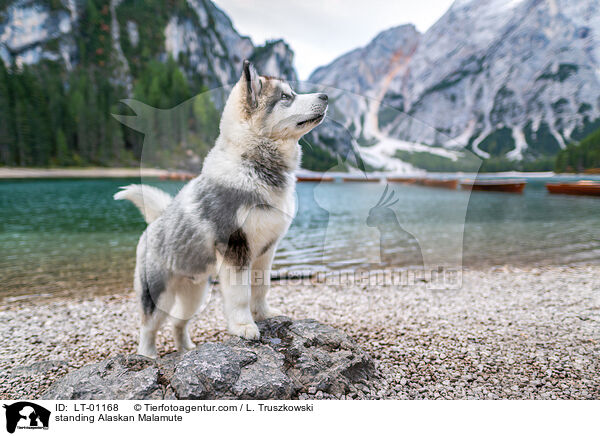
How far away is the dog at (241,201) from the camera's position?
6.02ft

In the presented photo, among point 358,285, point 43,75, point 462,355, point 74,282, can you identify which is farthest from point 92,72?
point 462,355

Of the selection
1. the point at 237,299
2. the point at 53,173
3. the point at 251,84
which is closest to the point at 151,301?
the point at 237,299

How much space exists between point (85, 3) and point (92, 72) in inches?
276

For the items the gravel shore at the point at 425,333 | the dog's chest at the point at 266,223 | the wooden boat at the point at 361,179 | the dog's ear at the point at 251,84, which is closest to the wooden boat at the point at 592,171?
the gravel shore at the point at 425,333

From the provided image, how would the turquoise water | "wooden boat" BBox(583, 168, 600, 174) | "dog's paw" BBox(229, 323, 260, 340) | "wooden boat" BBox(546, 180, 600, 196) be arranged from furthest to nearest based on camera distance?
"wooden boat" BBox(546, 180, 600, 196) → "wooden boat" BBox(583, 168, 600, 174) → the turquoise water → "dog's paw" BBox(229, 323, 260, 340)

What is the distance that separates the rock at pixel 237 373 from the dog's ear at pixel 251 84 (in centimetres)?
144

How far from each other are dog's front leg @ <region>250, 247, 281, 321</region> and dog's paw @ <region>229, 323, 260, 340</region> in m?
0.31

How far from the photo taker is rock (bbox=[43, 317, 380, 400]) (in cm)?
176

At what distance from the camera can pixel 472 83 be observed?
10.8 metres

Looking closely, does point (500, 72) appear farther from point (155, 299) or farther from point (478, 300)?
point (155, 299)

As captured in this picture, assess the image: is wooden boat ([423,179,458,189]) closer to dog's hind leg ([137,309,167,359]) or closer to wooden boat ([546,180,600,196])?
dog's hind leg ([137,309,167,359])

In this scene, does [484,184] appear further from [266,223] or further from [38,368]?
[38,368]

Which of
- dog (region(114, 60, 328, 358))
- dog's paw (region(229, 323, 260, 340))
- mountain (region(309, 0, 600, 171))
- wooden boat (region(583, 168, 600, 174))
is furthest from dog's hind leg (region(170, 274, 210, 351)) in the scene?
wooden boat (region(583, 168, 600, 174))

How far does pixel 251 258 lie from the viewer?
6.40 feet
